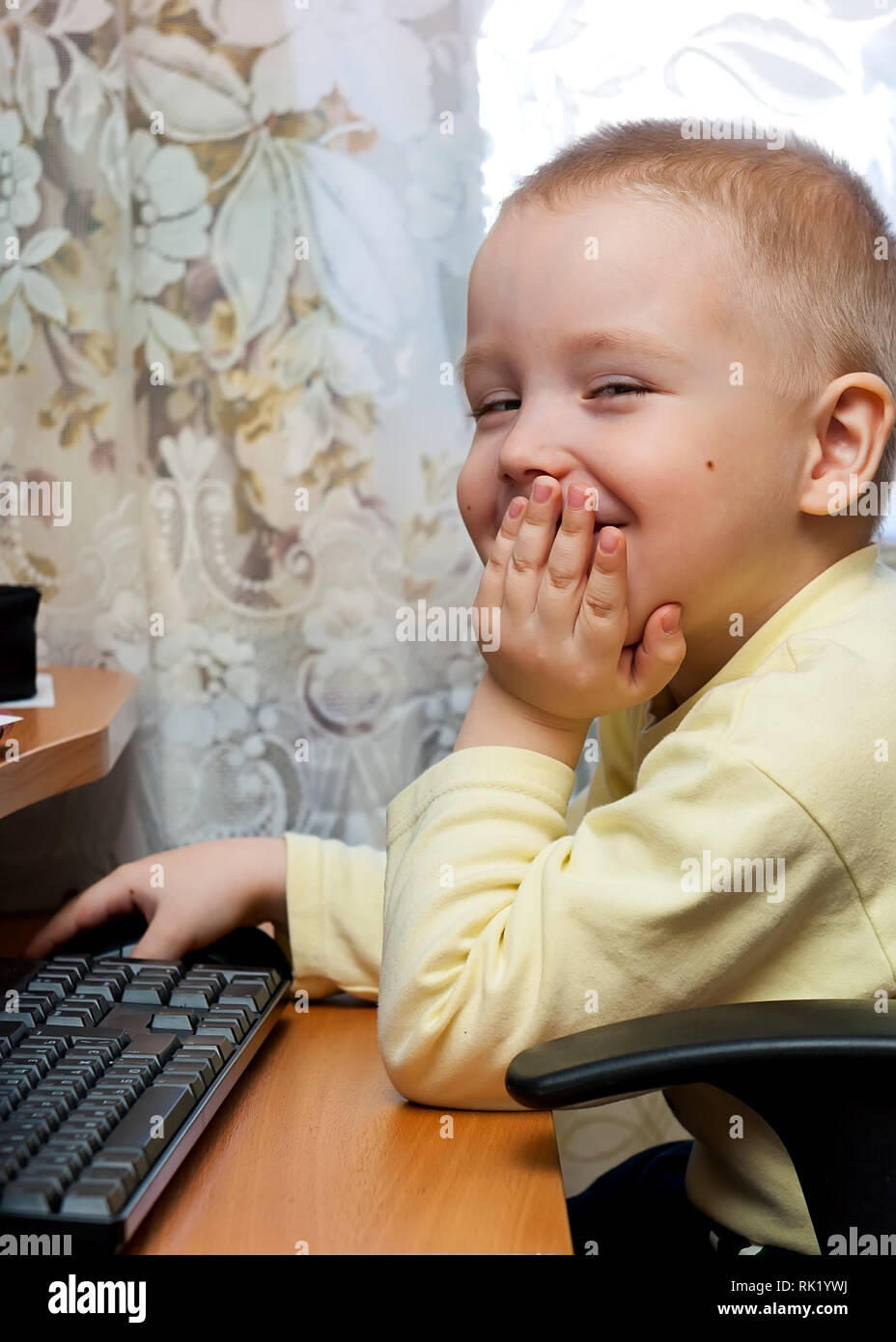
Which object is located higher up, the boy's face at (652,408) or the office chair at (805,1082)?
the boy's face at (652,408)

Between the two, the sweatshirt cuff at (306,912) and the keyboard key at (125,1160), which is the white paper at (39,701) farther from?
the keyboard key at (125,1160)

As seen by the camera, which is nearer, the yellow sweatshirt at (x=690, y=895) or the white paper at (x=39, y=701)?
the yellow sweatshirt at (x=690, y=895)

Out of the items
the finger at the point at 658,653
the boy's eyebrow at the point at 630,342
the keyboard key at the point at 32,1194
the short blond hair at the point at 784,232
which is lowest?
the keyboard key at the point at 32,1194

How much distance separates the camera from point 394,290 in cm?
108

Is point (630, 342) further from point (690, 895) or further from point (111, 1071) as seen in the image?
point (111, 1071)

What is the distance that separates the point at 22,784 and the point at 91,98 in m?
0.61

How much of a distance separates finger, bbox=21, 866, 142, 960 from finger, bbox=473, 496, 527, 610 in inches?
13.5

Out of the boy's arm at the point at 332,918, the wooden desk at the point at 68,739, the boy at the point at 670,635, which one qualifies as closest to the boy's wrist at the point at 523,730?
the boy at the point at 670,635

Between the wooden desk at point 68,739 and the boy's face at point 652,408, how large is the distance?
358 millimetres

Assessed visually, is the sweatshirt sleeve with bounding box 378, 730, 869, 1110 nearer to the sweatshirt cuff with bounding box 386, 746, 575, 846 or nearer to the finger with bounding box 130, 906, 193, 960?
the sweatshirt cuff with bounding box 386, 746, 575, 846

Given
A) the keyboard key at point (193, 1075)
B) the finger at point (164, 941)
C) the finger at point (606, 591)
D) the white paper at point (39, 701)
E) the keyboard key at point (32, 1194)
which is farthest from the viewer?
the white paper at point (39, 701)

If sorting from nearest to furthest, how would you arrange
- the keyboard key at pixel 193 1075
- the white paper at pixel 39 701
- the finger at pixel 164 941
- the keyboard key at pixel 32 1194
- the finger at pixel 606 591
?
the keyboard key at pixel 32 1194, the keyboard key at pixel 193 1075, the finger at pixel 606 591, the finger at pixel 164 941, the white paper at pixel 39 701

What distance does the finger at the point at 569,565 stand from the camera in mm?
718
